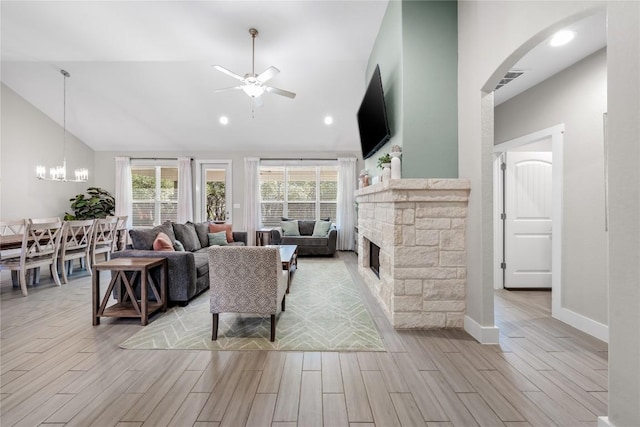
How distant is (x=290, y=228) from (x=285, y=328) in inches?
168

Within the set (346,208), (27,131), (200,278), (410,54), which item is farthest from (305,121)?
(27,131)

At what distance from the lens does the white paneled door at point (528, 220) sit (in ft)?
13.0

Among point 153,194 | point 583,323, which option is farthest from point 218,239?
point 583,323

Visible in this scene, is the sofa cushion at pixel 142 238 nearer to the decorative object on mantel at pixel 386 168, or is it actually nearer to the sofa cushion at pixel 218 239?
the sofa cushion at pixel 218 239

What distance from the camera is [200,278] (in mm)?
3625

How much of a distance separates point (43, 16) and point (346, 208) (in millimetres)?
6234

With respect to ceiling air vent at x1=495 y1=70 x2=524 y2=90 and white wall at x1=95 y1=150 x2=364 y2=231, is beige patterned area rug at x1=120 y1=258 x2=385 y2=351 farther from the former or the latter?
white wall at x1=95 y1=150 x2=364 y2=231

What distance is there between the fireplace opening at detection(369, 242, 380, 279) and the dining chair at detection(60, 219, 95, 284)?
176 inches

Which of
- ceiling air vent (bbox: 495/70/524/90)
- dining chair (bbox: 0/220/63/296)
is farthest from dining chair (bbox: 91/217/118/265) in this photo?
ceiling air vent (bbox: 495/70/524/90)

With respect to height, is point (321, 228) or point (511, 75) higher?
point (511, 75)

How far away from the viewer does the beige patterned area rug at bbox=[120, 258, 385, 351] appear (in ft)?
7.75

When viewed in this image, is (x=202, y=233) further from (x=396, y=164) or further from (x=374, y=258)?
(x=396, y=164)

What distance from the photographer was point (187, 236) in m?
4.60

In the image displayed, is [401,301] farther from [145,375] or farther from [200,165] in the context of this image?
[200,165]
